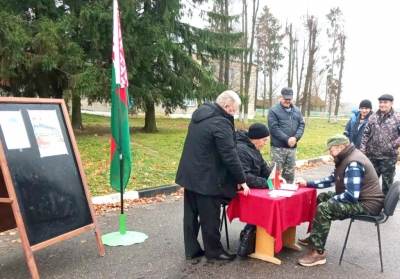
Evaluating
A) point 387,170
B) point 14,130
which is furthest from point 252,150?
point 387,170

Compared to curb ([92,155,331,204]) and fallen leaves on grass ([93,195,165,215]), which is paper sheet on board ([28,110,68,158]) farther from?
curb ([92,155,331,204])

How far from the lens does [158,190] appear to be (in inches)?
276

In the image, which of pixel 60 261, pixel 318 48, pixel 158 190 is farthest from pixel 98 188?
pixel 318 48

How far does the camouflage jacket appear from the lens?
587 cm

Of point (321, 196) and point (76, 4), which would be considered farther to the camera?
point (76, 4)

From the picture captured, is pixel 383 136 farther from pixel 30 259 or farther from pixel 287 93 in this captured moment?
pixel 30 259

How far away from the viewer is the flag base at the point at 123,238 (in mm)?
4477

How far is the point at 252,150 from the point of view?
4.27 m

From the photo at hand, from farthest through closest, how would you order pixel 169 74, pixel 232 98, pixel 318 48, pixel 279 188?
pixel 318 48 → pixel 169 74 → pixel 279 188 → pixel 232 98

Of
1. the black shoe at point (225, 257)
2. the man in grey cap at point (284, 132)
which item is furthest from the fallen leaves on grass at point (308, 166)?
the black shoe at point (225, 257)

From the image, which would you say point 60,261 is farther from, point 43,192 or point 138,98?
point 138,98

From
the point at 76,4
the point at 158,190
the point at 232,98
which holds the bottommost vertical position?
the point at 158,190

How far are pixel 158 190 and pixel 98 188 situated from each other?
111 centimetres

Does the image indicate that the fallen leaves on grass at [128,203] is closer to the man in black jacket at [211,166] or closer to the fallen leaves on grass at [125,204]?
the fallen leaves on grass at [125,204]
